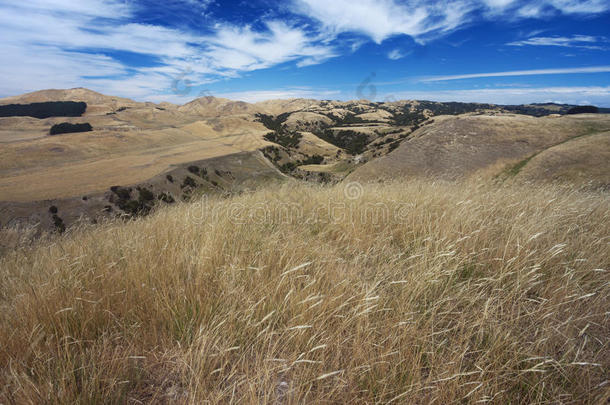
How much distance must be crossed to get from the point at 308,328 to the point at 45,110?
179 metres

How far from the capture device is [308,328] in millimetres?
1679

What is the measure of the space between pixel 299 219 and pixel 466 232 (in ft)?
7.33

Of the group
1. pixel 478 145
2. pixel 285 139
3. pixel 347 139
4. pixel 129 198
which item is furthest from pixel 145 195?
pixel 347 139

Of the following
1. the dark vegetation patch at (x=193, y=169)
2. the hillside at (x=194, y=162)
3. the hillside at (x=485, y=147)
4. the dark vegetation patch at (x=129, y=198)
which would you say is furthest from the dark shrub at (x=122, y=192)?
the hillside at (x=485, y=147)

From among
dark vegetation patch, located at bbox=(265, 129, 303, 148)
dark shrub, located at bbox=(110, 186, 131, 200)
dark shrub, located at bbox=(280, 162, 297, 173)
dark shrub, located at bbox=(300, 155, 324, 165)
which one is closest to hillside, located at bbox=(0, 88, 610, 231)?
dark shrub, located at bbox=(280, 162, 297, 173)

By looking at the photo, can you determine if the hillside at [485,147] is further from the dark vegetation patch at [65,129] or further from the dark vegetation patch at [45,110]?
the dark vegetation patch at [45,110]

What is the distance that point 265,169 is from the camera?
246 feet

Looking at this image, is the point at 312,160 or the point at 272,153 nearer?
the point at 272,153

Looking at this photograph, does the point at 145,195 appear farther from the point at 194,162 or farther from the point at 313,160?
the point at 313,160

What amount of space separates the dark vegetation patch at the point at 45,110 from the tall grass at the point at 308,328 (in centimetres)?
16197

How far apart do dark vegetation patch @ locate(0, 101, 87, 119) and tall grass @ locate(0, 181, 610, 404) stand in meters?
162

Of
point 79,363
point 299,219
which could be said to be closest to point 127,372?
point 79,363

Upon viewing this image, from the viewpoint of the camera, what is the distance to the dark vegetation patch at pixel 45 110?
119 m

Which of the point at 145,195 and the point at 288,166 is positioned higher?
the point at 288,166
